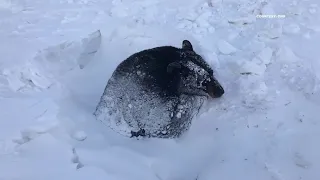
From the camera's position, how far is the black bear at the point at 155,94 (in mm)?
4195

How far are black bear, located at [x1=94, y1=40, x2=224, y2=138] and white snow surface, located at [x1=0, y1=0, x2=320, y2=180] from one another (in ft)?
0.39

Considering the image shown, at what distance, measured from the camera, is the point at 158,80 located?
4211 mm

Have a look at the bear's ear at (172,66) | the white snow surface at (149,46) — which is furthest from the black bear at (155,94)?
the white snow surface at (149,46)

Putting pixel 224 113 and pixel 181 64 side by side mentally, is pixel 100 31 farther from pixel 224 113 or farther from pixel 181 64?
pixel 224 113

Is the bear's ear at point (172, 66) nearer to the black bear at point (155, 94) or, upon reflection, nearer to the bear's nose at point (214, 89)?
the black bear at point (155, 94)

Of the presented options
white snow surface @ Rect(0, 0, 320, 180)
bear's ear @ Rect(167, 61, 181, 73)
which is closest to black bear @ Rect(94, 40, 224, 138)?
bear's ear @ Rect(167, 61, 181, 73)

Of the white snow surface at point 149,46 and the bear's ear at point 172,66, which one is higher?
the bear's ear at point 172,66

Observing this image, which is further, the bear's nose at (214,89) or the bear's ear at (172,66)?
the bear's nose at (214,89)

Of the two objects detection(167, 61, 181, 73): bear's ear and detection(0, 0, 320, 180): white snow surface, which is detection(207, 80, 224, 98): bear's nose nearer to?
detection(0, 0, 320, 180): white snow surface

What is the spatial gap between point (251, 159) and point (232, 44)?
1691 millimetres

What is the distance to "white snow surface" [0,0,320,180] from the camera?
385 cm

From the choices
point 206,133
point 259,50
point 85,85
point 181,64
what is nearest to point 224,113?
point 206,133

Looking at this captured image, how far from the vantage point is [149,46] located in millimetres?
5211

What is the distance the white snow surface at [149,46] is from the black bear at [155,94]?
12cm
